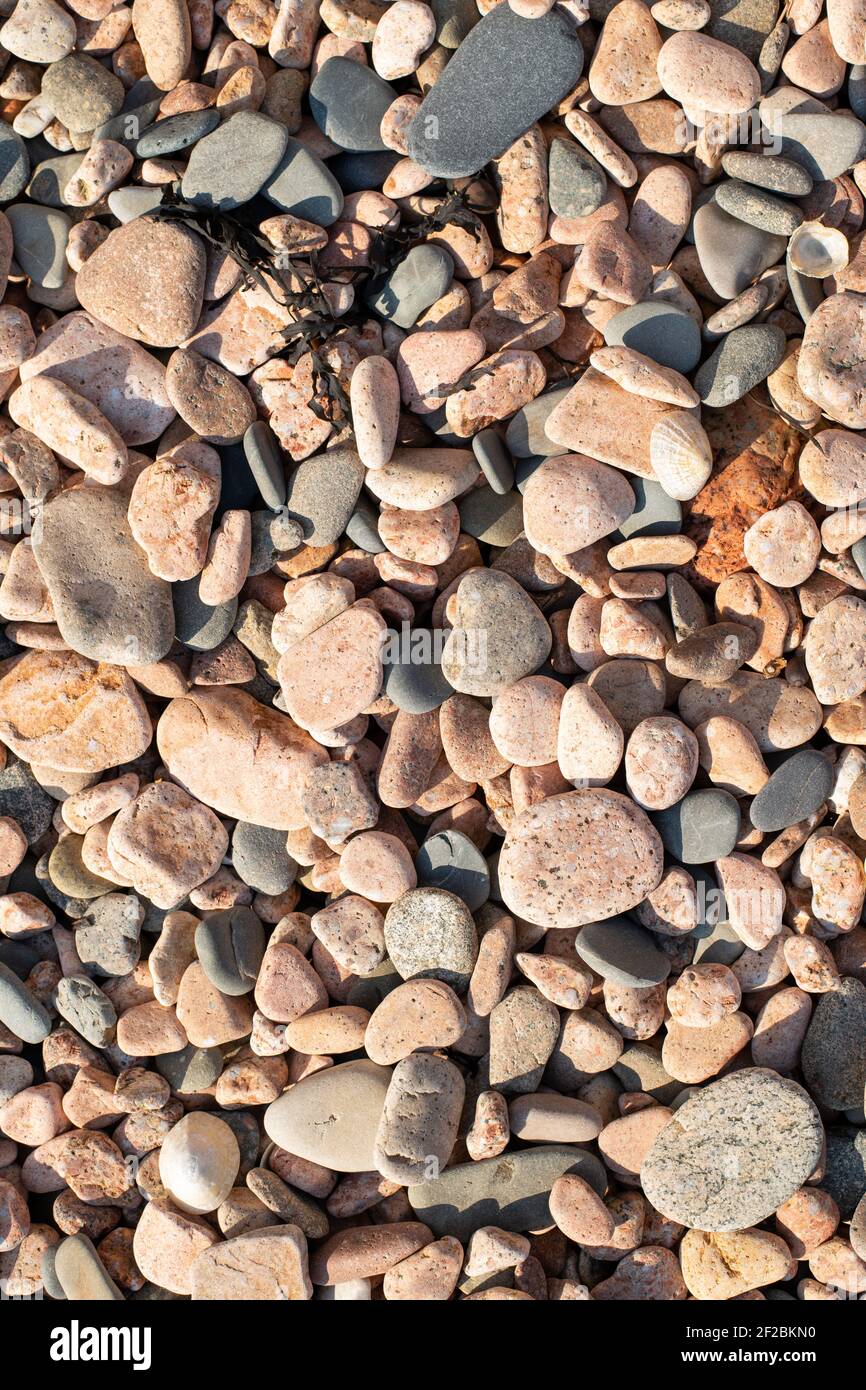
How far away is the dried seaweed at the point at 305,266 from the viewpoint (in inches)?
139

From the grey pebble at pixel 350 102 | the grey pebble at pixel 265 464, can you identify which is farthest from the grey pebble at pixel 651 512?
the grey pebble at pixel 350 102

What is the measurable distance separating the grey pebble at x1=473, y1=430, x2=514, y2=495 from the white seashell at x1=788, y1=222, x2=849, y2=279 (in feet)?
4.08

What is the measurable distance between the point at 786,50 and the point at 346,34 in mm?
1596

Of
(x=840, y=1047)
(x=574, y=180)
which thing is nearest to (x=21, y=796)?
(x=574, y=180)

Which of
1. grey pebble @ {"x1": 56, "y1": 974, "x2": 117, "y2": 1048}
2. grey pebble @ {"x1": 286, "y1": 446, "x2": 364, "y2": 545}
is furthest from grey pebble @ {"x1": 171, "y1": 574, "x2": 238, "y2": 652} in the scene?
grey pebble @ {"x1": 56, "y1": 974, "x2": 117, "y2": 1048}

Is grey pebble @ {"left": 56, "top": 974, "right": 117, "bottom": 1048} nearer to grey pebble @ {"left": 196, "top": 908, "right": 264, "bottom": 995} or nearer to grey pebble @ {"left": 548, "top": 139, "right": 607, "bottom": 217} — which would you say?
grey pebble @ {"left": 196, "top": 908, "right": 264, "bottom": 995}

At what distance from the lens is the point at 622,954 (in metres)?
3.48

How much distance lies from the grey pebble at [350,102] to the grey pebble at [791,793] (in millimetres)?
2694

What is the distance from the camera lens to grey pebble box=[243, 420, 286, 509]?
3.55 m

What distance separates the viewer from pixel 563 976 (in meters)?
3.53

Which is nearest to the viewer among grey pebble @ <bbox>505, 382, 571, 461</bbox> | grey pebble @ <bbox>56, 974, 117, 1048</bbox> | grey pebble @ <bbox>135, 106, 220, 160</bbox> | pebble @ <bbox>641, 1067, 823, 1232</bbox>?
pebble @ <bbox>641, 1067, 823, 1232</bbox>

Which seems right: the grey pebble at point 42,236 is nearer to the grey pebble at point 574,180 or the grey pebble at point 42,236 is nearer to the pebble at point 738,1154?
the grey pebble at point 574,180

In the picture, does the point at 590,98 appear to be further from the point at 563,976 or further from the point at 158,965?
the point at 158,965

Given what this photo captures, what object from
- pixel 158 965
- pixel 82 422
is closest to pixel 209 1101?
pixel 158 965
